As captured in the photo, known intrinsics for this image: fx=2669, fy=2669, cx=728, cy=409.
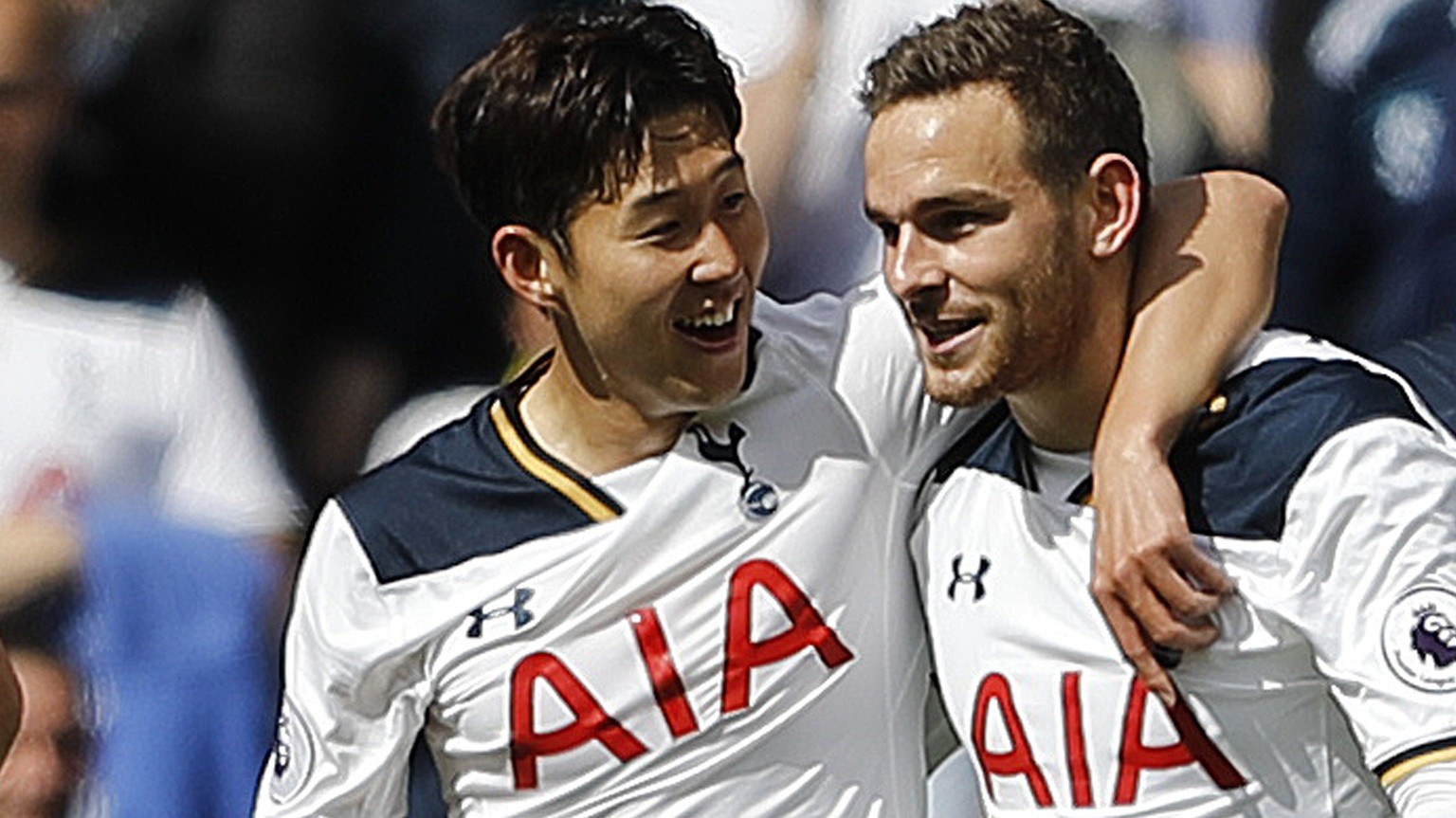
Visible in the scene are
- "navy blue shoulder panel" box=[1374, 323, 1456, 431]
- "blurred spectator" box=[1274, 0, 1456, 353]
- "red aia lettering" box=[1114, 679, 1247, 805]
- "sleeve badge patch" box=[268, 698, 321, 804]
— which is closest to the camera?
"red aia lettering" box=[1114, 679, 1247, 805]

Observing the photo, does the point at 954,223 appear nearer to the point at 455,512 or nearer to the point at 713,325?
the point at 713,325

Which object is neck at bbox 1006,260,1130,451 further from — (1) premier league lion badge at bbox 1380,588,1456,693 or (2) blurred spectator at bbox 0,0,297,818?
(2) blurred spectator at bbox 0,0,297,818

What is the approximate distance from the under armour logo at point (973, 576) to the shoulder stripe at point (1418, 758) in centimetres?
34

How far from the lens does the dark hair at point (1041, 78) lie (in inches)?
76.2

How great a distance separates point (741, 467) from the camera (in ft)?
6.84

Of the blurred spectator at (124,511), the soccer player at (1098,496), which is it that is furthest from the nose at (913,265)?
the blurred spectator at (124,511)

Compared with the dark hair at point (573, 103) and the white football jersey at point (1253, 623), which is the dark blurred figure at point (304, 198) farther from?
the white football jersey at point (1253, 623)

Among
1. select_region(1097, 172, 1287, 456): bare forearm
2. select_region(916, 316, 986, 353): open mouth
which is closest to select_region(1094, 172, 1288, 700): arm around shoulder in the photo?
select_region(1097, 172, 1287, 456): bare forearm

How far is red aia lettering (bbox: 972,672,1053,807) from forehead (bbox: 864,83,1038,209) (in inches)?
14.3

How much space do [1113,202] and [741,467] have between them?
359 mm

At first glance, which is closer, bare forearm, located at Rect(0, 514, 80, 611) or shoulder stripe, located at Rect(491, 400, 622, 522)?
shoulder stripe, located at Rect(491, 400, 622, 522)

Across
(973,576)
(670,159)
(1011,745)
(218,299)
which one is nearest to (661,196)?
(670,159)

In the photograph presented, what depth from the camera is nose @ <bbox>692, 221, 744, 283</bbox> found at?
6.61ft

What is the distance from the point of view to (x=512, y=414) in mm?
2133
